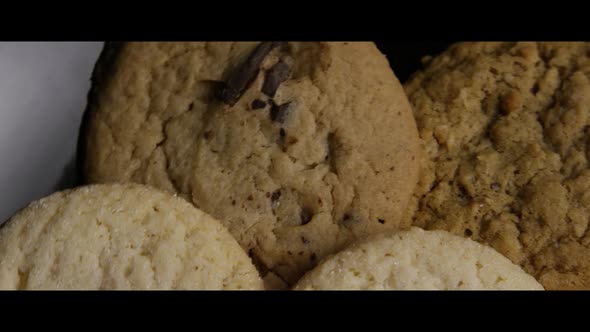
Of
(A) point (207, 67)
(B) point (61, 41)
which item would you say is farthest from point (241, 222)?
(B) point (61, 41)

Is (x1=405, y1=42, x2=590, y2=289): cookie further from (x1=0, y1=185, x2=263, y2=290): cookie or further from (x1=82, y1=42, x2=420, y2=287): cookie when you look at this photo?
(x1=0, y1=185, x2=263, y2=290): cookie

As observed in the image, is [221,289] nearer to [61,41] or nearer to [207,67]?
[207,67]

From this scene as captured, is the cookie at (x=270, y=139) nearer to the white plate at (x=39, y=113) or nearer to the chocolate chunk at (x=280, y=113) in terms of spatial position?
the chocolate chunk at (x=280, y=113)

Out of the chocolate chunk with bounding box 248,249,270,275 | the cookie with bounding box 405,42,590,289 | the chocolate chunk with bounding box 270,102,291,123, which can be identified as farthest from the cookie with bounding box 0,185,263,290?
the cookie with bounding box 405,42,590,289

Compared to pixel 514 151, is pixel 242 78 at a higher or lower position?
higher

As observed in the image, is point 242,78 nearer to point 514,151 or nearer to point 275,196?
point 275,196

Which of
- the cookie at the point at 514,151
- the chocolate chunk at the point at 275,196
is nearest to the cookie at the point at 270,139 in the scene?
the chocolate chunk at the point at 275,196

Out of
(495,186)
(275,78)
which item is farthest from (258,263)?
(495,186)
